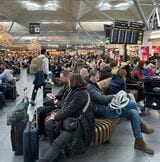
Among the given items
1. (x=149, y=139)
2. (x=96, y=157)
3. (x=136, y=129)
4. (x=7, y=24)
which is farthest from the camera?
(x=7, y=24)

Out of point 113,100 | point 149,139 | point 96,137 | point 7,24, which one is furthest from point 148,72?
point 7,24

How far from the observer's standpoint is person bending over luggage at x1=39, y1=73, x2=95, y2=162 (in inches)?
177

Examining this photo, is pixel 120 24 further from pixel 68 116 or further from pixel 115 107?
pixel 68 116

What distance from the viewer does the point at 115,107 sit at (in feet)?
18.0

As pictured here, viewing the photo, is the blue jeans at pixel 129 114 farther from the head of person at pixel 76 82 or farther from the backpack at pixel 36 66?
the backpack at pixel 36 66

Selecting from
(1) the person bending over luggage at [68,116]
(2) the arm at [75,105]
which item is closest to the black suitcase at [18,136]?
(1) the person bending over luggage at [68,116]

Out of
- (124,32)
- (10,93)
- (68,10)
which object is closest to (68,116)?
(10,93)

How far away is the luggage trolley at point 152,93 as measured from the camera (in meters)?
8.34

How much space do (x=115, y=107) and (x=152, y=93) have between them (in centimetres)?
316

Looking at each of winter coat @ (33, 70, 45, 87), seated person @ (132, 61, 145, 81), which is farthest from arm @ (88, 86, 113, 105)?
winter coat @ (33, 70, 45, 87)

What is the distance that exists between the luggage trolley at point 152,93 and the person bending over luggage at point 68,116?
13.2 ft

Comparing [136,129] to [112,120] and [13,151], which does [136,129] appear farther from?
[13,151]

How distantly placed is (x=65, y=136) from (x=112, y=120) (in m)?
1.41

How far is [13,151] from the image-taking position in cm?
545
